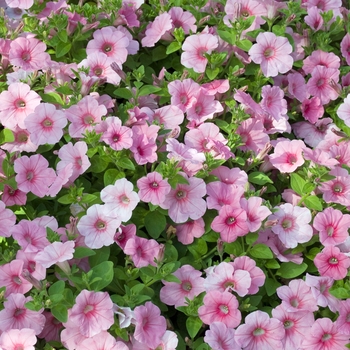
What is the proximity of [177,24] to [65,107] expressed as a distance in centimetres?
65

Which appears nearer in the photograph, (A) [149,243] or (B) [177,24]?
(A) [149,243]

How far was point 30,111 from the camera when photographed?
6.80 ft

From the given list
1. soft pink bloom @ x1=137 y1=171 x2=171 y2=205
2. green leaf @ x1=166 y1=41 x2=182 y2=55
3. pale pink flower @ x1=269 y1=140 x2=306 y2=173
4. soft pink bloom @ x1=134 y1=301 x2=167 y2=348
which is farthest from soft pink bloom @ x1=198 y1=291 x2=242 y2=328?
green leaf @ x1=166 y1=41 x2=182 y2=55

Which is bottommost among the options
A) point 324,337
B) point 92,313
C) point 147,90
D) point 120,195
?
point 324,337

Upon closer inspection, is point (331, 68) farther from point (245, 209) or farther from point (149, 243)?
point (149, 243)

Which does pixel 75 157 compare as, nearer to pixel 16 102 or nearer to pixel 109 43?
pixel 16 102

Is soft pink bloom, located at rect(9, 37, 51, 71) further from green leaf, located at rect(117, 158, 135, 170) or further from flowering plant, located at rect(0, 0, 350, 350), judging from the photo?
green leaf, located at rect(117, 158, 135, 170)

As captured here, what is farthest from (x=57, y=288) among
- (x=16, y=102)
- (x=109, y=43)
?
(x=109, y=43)

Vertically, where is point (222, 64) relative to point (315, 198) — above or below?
above

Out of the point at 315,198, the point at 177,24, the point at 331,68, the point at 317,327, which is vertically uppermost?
the point at 177,24

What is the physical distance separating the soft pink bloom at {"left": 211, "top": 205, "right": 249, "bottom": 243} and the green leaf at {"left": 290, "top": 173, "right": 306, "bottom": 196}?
0.85 feet

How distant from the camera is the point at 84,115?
207 centimetres

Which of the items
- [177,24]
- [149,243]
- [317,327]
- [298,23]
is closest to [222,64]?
[177,24]

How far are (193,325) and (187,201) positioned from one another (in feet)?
1.34
